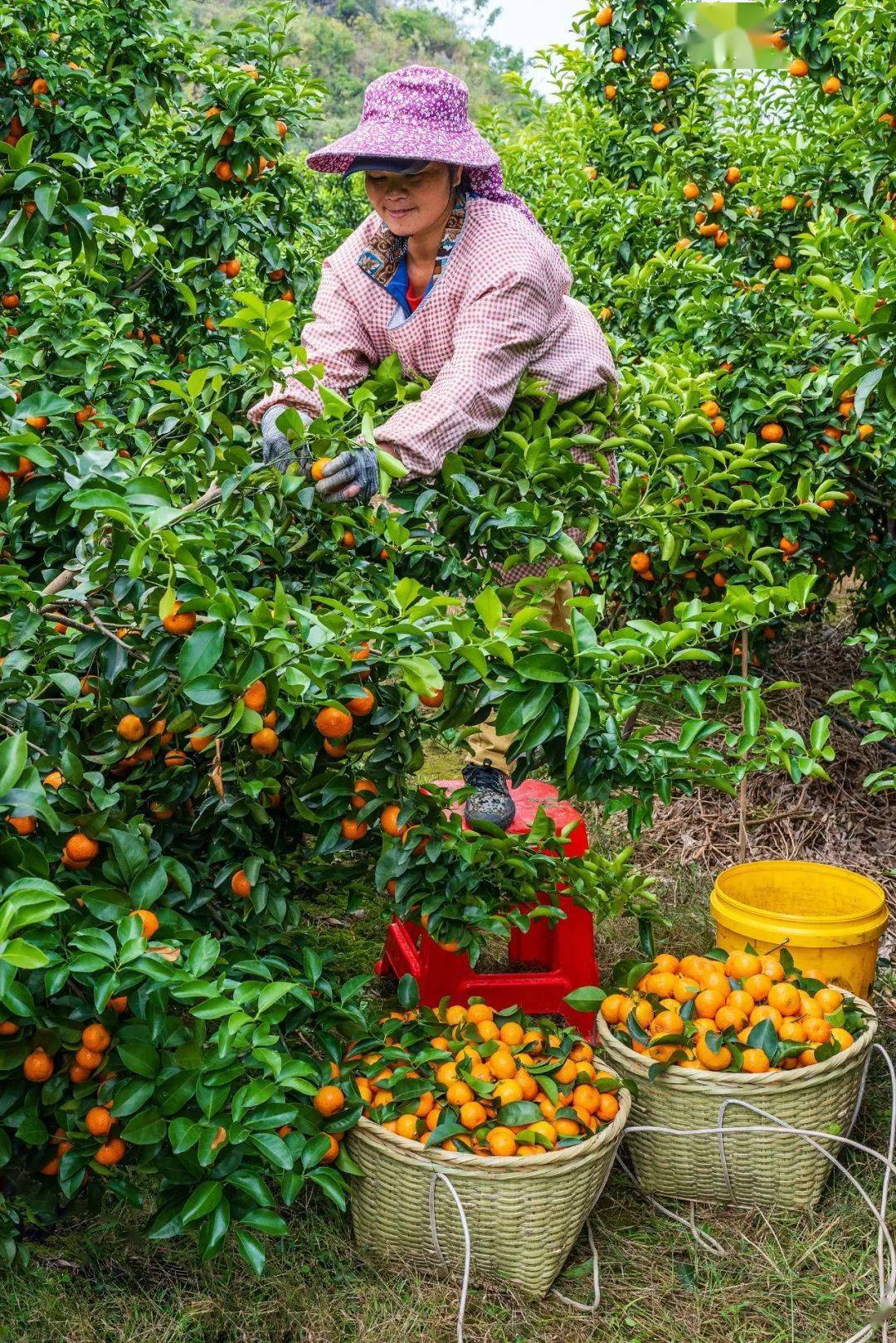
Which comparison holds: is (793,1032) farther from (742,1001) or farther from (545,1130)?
(545,1130)

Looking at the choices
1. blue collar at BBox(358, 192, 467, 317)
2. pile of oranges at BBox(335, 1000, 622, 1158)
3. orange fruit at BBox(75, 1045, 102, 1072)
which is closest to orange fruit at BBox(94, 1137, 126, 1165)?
orange fruit at BBox(75, 1045, 102, 1072)

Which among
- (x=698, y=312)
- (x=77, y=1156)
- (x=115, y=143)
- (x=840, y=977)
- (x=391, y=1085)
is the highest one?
(x=115, y=143)

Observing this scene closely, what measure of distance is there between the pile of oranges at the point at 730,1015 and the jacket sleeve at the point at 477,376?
3.43 ft

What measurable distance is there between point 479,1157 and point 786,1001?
0.69 meters

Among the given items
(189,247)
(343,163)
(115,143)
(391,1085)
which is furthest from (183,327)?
(391,1085)

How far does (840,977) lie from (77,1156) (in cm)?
151

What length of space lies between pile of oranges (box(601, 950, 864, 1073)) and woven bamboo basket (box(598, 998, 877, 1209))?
0.03m

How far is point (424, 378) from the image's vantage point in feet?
8.01

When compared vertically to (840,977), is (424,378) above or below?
above

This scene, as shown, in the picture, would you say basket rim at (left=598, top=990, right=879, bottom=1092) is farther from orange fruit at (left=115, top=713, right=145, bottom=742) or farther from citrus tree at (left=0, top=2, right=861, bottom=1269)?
orange fruit at (left=115, top=713, right=145, bottom=742)

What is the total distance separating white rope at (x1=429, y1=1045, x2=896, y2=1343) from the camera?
1846mm

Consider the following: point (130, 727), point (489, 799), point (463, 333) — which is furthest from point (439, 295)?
point (130, 727)

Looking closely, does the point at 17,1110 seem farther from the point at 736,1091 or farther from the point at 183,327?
the point at 183,327

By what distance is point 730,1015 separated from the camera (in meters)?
2.22
